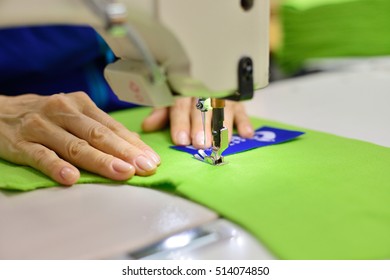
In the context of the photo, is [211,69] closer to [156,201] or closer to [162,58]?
[162,58]

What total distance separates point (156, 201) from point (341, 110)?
718mm

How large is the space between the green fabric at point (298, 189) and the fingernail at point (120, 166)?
2cm

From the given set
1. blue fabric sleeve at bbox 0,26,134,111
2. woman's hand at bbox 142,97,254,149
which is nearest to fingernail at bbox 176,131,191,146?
woman's hand at bbox 142,97,254,149

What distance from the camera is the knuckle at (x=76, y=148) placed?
2.97ft

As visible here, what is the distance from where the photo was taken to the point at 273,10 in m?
2.41

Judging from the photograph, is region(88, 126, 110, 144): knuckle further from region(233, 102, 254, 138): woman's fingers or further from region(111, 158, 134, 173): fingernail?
region(233, 102, 254, 138): woman's fingers

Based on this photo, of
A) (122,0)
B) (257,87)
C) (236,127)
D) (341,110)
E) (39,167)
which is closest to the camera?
(122,0)

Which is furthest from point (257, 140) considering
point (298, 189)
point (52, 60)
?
point (52, 60)

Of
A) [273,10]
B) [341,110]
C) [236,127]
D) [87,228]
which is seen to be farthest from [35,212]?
[273,10]

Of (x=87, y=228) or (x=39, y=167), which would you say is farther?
(x=39, y=167)

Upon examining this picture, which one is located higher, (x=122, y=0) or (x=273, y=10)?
(x=122, y=0)

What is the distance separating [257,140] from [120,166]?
0.99ft

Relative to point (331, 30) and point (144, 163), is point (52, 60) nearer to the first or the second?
point (144, 163)

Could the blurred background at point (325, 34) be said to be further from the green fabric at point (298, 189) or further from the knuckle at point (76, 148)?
the knuckle at point (76, 148)
